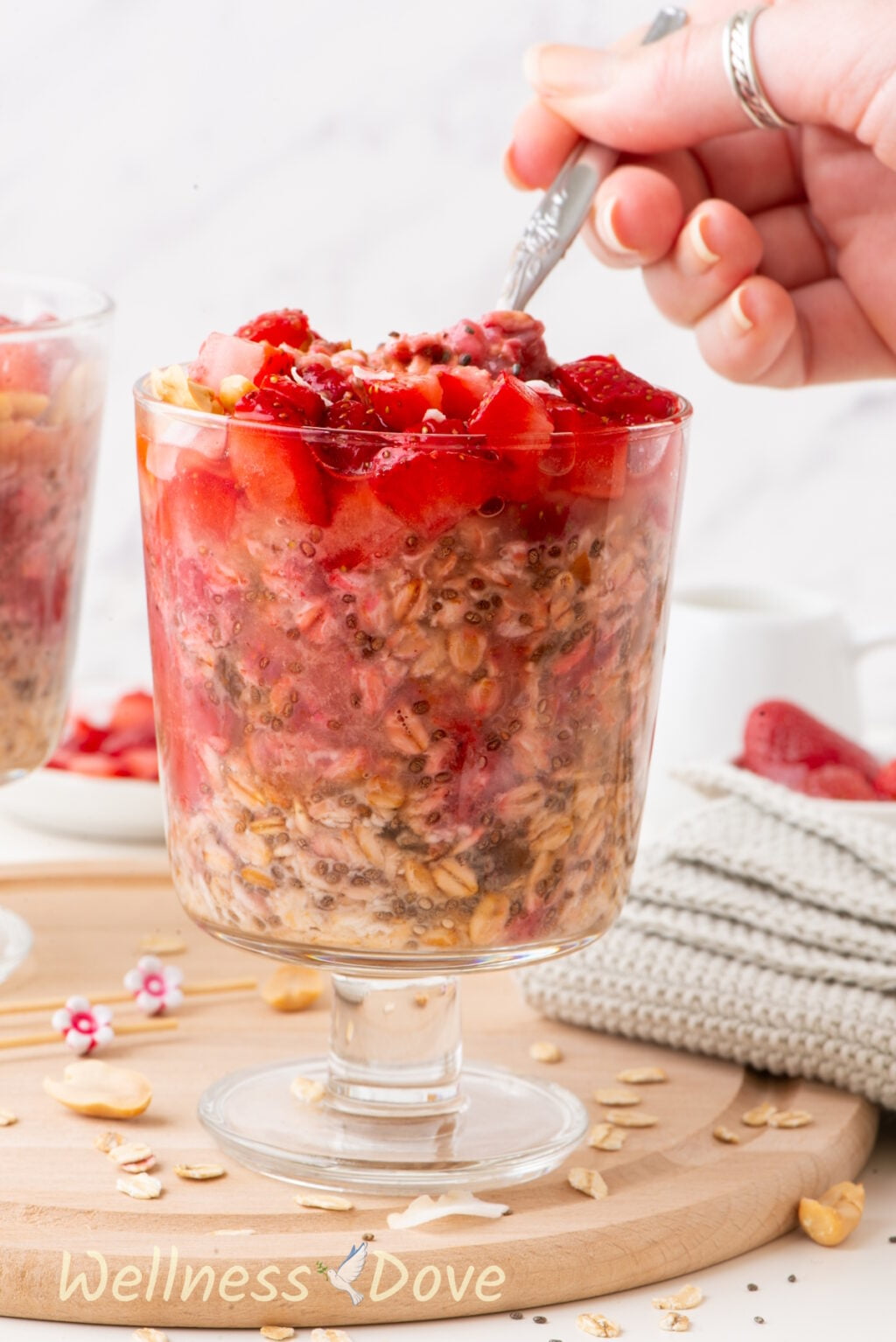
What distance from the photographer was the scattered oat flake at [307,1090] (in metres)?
1.18

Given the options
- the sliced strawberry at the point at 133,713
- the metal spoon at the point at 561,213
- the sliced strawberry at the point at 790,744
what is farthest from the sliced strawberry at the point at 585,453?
the sliced strawberry at the point at 133,713

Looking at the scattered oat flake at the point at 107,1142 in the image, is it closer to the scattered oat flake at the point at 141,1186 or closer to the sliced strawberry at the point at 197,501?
the scattered oat flake at the point at 141,1186

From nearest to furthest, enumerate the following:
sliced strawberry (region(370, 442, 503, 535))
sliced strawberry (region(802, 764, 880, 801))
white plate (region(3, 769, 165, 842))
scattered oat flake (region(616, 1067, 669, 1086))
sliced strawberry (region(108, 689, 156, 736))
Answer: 1. sliced strawberry (region(370, 442, 503, 535))
2. scattered oat flake (region(616, 1067, 669, 1086))
3. sliced strawberry (region(802, 764, 880, 801))
4. white plate (region(3, 769, 165, 842))
5. sliced strawberry (region(108, 689, 156, 736))

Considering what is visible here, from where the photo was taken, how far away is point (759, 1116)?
1.19 meters

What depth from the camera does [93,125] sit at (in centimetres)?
243

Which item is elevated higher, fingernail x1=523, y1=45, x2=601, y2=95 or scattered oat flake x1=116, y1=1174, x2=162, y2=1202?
fingernail x1=523, y1=45, x2=601, y2=95

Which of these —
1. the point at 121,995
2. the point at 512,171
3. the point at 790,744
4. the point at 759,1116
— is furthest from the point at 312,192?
the point at 759,1116

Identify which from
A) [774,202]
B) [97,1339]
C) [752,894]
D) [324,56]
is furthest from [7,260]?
[97,1339]

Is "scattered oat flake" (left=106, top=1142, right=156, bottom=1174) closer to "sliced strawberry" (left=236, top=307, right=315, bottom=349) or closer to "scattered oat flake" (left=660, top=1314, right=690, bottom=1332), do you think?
"scattered oat flake" (left=660, top=1314, right=690, bottom=1332)

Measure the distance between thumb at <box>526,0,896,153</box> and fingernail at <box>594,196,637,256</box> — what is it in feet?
0.16

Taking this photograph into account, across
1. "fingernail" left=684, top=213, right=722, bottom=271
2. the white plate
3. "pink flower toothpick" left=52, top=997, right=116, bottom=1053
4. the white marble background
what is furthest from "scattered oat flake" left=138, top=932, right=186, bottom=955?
the white marble background

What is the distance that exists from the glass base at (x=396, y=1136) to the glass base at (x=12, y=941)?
0.27 meters

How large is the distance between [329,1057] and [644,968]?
0.81ft

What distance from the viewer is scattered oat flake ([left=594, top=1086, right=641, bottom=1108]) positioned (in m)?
1.22
